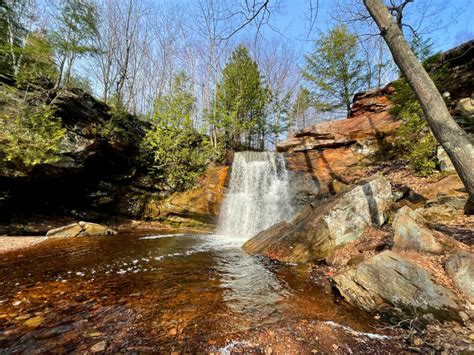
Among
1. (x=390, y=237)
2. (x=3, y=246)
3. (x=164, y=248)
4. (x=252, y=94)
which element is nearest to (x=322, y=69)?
(x=252, y=94)

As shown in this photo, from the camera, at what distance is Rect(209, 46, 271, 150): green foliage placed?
17275mm

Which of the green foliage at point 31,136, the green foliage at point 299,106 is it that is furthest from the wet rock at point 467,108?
the green foliage at point 299,106

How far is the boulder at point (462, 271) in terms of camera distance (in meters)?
2.81

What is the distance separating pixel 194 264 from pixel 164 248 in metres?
2.28

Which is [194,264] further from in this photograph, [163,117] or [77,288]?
[163,117]

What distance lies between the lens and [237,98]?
57.8 ft

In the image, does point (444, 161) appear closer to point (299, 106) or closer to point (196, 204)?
point (196, 204)

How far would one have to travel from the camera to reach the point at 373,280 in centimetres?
335

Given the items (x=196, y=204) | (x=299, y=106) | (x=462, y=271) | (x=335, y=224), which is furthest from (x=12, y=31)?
(x=299, y=106)

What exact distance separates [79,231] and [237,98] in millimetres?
13848

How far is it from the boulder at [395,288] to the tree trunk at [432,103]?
1390 mm

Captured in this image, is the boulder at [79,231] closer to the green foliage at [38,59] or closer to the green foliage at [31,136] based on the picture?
the green foliage at [31,136]

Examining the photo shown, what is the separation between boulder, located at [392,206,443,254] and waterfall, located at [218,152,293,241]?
710 cm

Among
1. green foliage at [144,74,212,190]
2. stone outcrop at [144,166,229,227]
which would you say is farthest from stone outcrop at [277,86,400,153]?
green foliage at [144,74,212,190]
